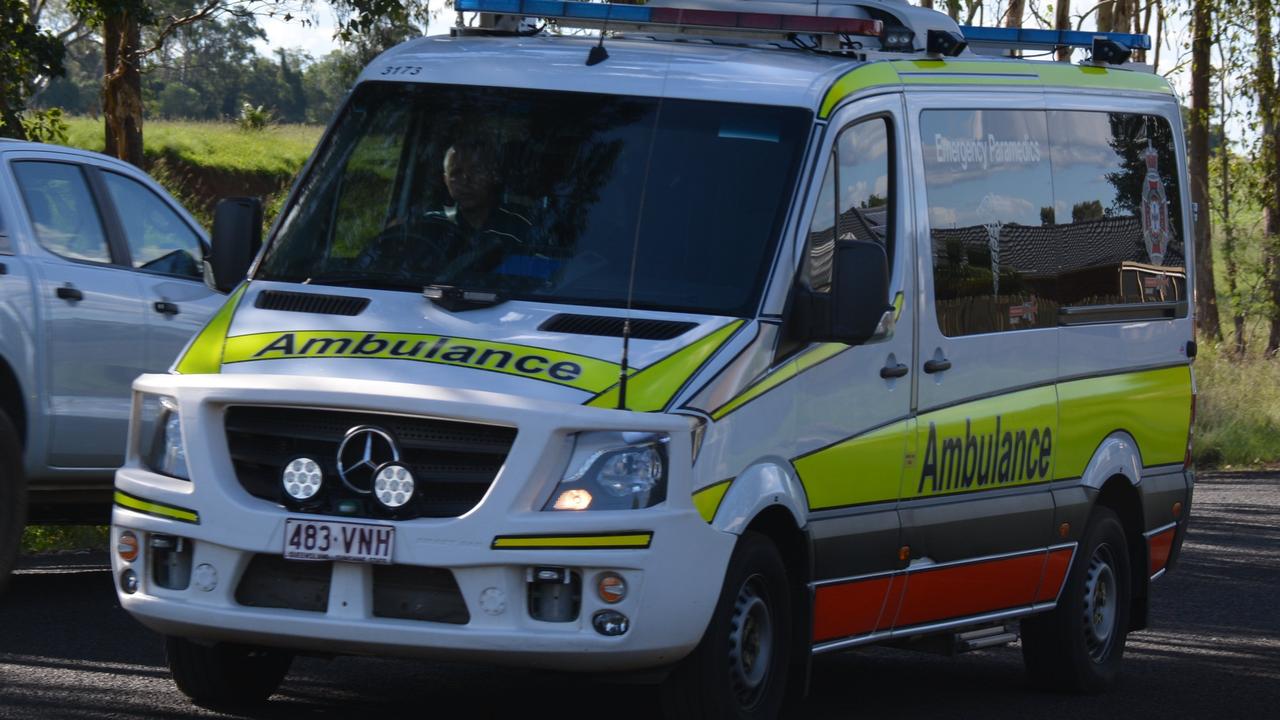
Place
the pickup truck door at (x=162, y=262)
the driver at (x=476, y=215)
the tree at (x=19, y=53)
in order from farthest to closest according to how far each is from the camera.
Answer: the tree at (x=19, y=53) < the pickup truck door at (x=162, y=262) < the driver at (x=476, y=215)

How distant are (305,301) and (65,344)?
3.10 meters

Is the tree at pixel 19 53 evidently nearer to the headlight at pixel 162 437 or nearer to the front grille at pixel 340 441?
the headlight at pixel 162 437

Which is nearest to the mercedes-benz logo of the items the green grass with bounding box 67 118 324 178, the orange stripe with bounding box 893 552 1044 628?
the orange stripe with bounding box 893 552 1044 628

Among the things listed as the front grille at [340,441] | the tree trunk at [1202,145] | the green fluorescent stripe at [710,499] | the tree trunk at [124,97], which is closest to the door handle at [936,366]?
the green fluorescent stripe at [710,499]

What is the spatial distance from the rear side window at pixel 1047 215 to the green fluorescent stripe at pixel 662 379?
5.70 feet

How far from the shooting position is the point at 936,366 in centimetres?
799

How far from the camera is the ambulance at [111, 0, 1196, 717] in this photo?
6305mm

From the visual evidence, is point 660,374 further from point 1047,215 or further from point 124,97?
point 124,97

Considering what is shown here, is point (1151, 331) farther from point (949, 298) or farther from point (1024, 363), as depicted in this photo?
point (949, 298)

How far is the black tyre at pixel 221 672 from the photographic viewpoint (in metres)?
7.30

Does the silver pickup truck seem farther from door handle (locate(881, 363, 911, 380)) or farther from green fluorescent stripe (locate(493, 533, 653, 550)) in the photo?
door handle (locate(881, 363, 911, 380))

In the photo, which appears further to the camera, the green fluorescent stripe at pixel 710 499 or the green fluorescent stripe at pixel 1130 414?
the green fluorescent stripe at pixel 1130 414

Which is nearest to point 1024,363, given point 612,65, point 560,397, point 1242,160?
point 612,65

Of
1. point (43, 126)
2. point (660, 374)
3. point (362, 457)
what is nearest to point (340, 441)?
point (362, 457)
